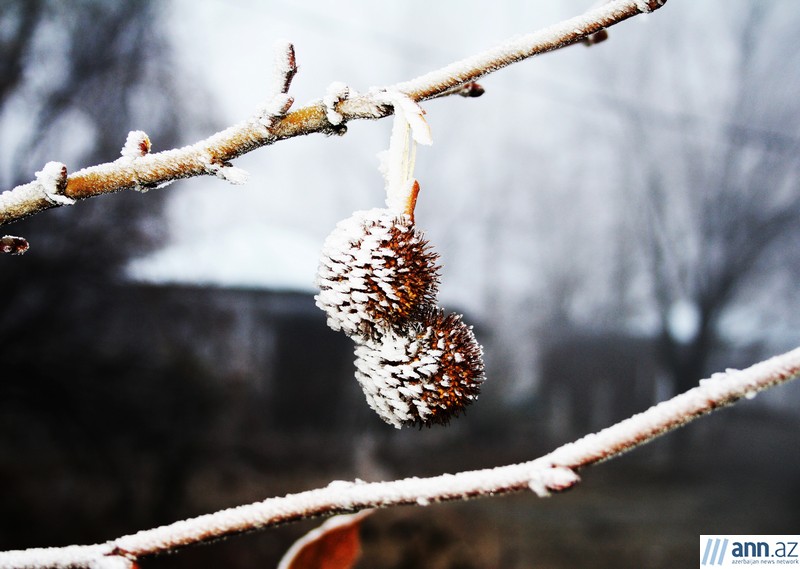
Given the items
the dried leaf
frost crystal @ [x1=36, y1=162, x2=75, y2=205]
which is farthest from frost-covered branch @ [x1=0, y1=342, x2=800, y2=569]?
frost crystal @ [x1=36, y1=162, x2=75, y2=205]

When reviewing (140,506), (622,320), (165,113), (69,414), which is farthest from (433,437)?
(165,113)

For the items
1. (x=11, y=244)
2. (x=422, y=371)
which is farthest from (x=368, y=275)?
(x=11, y=244)

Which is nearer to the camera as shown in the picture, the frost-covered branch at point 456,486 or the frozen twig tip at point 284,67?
the frost-covered branch at point 456,486

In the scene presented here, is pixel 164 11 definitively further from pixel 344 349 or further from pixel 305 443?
pixel 305 443

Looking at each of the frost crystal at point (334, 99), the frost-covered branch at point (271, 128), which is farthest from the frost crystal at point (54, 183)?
the frost crystal at point (334, 99)

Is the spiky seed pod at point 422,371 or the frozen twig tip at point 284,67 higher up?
the frozen twig tip at point 284,67

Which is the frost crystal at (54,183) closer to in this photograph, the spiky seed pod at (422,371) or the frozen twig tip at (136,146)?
the frozen twig tip at (136,146)
